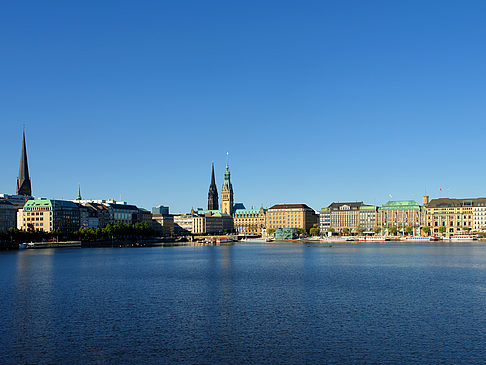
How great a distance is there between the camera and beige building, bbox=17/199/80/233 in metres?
188

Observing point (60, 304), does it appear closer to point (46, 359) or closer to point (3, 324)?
point (3, 324)

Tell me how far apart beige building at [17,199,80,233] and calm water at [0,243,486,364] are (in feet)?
424

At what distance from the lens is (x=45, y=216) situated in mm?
189000

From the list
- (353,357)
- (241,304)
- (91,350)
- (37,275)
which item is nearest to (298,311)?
(241,304)

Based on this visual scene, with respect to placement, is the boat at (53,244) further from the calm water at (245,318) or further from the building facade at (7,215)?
the calm water at (245,318)

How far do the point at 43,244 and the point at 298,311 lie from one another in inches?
4941

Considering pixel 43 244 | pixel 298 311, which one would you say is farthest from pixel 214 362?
pixel 43 244

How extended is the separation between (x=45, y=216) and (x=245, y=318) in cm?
16293

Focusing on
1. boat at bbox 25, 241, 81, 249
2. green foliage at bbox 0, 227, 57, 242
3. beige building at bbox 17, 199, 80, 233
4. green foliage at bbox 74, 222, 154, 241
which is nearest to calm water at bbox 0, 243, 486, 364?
boat at bbox 25, 241, 81, 249

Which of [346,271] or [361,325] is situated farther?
[346,271]

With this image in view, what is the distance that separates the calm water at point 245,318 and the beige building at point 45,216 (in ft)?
424

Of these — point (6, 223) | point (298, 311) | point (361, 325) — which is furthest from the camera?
point (6, 223)

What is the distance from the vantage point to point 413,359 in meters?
28.8

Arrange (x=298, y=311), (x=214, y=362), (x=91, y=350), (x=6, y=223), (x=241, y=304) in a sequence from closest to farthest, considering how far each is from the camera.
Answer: (x=214, y=362)
(x=91, y=350)
(x=298, y=311)
(x=241, y=304)
(x=6, y=223)
